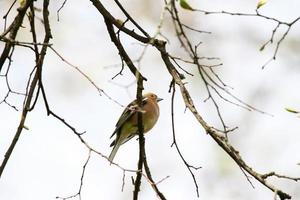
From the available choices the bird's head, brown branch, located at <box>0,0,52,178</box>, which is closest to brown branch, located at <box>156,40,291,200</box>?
brown branch, located at <box>0,0,52,178</box>

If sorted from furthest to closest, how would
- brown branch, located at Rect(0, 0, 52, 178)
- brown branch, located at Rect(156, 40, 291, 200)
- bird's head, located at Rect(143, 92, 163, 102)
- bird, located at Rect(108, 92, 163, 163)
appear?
bird's head, located at Rect(143, 92, 163, 102)
bird, located at Rect(108, 92, 163, 163)
brown branch, located at Rect(0, 0, 52, 178)
brown branch, located at Rect(156, 40, 291, 200)

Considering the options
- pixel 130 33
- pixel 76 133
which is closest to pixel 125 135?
pixel 130 33

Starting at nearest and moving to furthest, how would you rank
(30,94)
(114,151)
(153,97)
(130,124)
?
(30,94)
(130,124)
(114,151)
(153,97)

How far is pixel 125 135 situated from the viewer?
26.0 ft

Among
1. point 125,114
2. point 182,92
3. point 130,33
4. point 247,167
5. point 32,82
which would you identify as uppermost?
point 125,114

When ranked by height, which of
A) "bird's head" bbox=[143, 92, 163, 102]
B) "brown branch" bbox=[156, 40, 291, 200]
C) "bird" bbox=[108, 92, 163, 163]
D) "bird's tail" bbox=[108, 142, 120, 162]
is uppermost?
"bird's head" bbox=[143, 92, 163, 102]

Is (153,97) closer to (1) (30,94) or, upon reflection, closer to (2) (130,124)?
(2) (130,124)

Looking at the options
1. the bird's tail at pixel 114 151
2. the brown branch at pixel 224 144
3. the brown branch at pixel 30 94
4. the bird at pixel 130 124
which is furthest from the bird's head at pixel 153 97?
the brown branch at pixel 224 144

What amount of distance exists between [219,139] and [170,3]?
1003 mm

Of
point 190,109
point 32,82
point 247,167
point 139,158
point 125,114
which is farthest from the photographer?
point 125,114

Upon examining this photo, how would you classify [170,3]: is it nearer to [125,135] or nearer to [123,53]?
[123,53]

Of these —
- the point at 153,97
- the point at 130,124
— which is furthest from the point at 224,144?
the point at 153,97

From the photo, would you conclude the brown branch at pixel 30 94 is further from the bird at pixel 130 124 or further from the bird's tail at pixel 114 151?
the bird's tail at pixel 114 151

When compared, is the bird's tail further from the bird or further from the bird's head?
the bird's head
